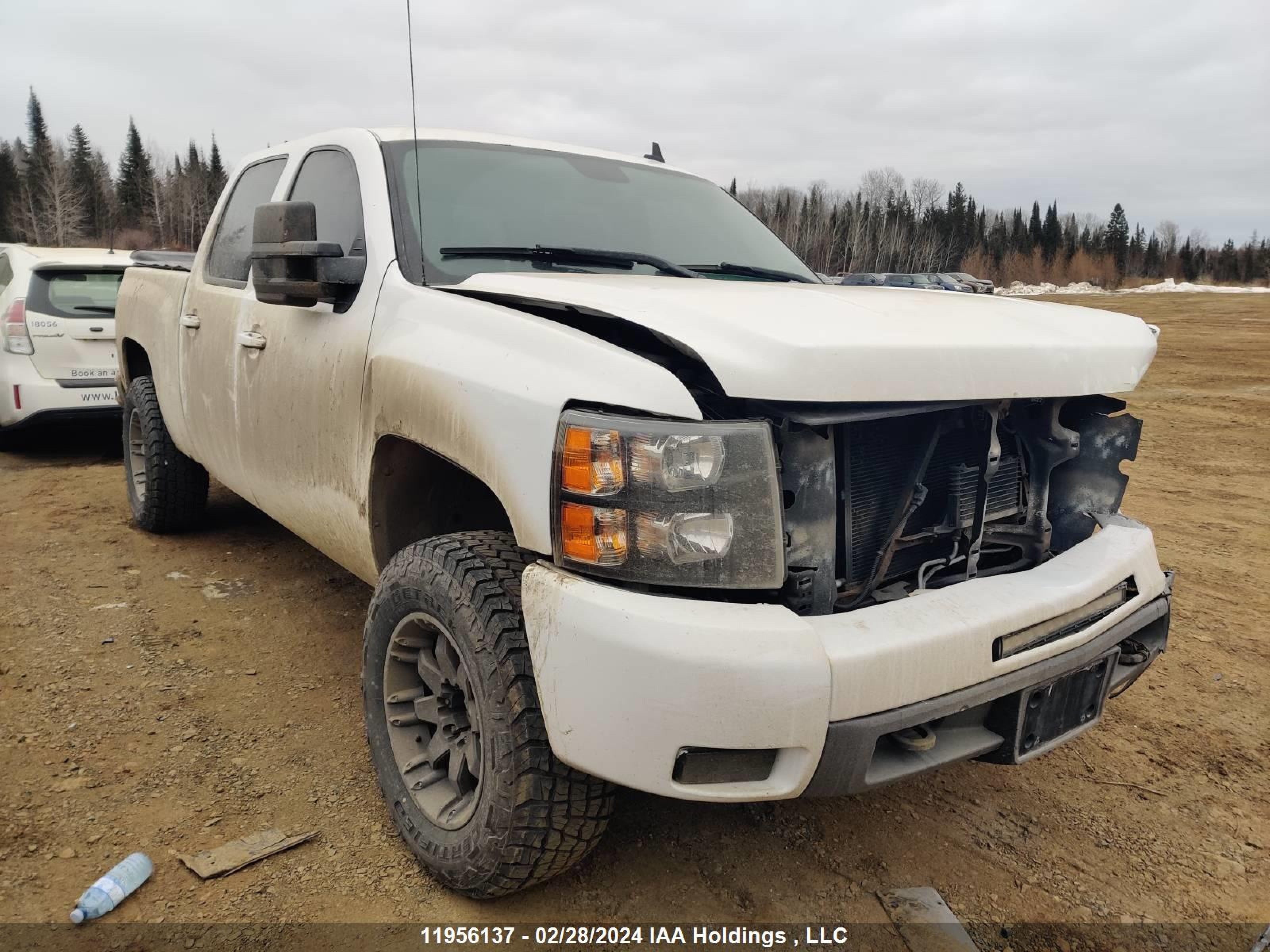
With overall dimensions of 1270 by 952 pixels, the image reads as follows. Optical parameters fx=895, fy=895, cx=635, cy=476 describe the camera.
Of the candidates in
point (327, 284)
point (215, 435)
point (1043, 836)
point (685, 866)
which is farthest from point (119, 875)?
point (1043, 836)

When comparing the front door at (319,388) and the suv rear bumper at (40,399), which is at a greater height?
the front door at (319,388)

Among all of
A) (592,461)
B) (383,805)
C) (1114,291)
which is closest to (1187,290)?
(1114,291)

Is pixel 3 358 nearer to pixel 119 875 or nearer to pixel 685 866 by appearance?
pixel 119 875

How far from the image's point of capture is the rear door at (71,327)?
20.7ft

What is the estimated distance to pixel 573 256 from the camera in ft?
8.87

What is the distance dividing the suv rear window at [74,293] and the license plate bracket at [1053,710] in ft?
21.5

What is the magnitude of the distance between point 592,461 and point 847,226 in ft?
231

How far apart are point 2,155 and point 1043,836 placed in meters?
81.7

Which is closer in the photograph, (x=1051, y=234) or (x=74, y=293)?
(x=74, y=293)

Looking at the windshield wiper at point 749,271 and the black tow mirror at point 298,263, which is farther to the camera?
the windshield wiper at point 749,271

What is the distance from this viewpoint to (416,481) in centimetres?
249

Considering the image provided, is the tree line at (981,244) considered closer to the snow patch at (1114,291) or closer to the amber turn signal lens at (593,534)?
the snow patch at (1114,291)

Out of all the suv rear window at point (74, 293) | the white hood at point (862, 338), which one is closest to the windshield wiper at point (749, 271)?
the white hood at point (862, 338)

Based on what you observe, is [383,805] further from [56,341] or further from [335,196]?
[56,341]
